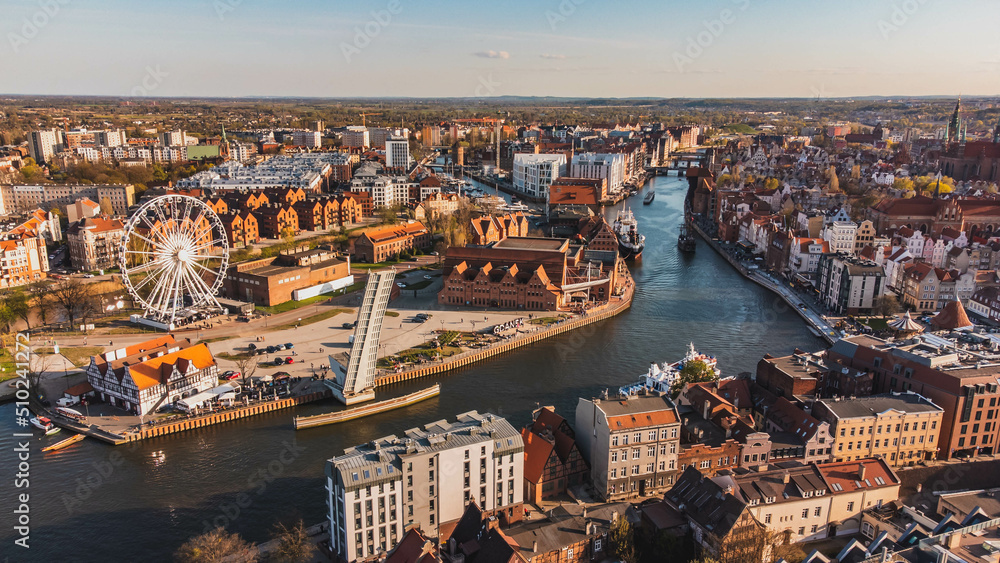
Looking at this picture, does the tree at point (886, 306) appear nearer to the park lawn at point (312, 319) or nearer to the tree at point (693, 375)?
the tree at point (693, 375)

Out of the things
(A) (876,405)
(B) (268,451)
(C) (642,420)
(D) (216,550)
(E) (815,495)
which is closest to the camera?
(D) (216,550)

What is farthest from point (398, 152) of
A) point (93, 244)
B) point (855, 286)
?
point (855, 286)

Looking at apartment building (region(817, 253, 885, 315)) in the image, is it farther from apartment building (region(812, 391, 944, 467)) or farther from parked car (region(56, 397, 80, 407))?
parked car (region(56, 397, 80, 407))

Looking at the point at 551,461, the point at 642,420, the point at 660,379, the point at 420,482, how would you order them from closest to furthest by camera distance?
the point at 420,482, the point at 642,420, the point at 551,461, the point at 660,379

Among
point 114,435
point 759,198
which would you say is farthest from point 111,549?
point 759,198

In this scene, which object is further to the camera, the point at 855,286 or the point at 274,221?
the point at 274,221

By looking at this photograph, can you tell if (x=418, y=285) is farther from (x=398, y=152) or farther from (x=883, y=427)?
(x=398, y=152)

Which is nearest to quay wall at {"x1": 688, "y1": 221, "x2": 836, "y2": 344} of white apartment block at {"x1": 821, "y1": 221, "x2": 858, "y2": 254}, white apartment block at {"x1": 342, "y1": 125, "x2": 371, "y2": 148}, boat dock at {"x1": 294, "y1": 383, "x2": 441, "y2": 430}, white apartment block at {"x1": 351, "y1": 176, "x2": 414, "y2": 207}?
white apartment block at {"x1": 821, "y1": 221, "x2": 858, "y2": 254}

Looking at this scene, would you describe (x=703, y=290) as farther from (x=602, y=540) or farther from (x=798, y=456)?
(x=602, y=540)
